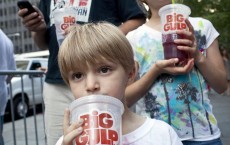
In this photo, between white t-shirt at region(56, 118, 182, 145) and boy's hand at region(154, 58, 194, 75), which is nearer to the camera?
white t-shirt at region(56, 118, 182, 145)

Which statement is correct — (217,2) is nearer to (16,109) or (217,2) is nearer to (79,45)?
(16,109)

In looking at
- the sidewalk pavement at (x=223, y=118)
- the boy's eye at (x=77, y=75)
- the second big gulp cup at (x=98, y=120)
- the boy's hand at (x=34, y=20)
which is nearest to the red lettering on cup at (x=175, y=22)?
the boy's eye at (x=77, y=75)

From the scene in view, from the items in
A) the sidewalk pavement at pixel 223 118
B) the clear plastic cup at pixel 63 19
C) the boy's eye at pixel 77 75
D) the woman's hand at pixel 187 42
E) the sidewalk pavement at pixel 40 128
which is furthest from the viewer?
the sidewalk pavement at pixel 223 118

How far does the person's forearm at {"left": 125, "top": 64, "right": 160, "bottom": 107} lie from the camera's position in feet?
6.61

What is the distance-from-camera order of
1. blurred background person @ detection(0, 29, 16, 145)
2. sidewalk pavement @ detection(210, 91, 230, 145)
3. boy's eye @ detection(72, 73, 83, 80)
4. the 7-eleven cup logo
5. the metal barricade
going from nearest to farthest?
boy's eye @ detection(72, 73, 83, 80)
the 7-eleven cup logo
blurred background person @ detection(0, 29, 16, 145)
the metal barricade
sidewalk pavement @ detection(210, 91, 230, 145)

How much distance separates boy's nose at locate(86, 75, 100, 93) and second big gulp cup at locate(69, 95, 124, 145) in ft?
0.38

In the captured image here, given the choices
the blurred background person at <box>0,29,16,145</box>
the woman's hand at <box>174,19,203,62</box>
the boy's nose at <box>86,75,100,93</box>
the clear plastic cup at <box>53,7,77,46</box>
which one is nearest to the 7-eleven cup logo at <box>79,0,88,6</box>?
the clear plastic cup at <box>53,7,77,46</box>

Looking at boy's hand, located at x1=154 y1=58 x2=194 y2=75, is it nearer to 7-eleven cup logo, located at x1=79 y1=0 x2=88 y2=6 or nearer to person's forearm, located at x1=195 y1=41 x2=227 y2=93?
person's forearm, located at x1=195 y1=41 x2=227 y2=93

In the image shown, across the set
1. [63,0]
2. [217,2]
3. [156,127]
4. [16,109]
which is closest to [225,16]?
[217,2]

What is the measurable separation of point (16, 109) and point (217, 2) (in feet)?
19.3

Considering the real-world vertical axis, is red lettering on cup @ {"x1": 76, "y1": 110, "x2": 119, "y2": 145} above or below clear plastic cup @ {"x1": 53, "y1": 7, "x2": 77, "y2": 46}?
below

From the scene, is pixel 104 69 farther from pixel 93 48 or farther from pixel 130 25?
pixel 130 25

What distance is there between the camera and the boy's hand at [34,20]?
2.57 metres

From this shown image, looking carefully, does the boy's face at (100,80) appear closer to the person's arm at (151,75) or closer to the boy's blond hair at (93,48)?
the boy's blond hair at (93,48)
